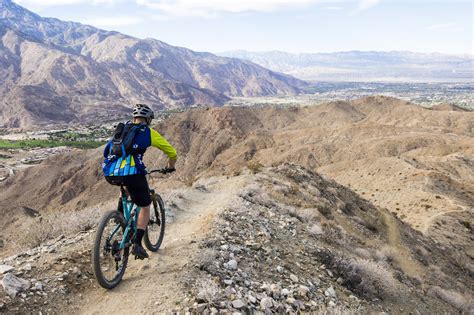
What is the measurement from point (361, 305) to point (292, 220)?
5.02 meters

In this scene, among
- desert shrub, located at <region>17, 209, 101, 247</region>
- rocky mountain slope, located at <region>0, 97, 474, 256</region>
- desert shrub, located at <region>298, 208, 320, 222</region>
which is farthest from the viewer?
rocky mountain slope, located at <region>0, 97, 474, 256</region>

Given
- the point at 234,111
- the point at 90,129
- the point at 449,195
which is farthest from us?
the point at 90,129

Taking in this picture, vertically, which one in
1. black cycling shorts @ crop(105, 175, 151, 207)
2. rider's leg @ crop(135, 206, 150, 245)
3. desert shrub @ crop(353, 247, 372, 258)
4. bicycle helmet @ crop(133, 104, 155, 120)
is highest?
bicycle helmet @ crop(133, 104, 155, 120)

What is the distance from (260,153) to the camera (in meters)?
72.8

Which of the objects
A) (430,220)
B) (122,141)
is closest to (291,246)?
(122,141)

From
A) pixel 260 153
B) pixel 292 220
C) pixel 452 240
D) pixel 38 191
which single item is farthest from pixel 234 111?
pixel 292 220

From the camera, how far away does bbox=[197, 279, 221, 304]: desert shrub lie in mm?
6254

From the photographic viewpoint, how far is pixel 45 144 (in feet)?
406

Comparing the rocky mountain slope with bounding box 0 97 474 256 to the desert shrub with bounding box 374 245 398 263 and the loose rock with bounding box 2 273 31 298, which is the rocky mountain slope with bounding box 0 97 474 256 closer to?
the desert shrub with bounding box 374 245 398 263

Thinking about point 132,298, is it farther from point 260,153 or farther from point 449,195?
point 260,153

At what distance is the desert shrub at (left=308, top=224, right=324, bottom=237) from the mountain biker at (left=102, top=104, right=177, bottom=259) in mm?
6712

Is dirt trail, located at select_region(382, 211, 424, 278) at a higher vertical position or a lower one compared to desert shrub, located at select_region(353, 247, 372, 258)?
lower

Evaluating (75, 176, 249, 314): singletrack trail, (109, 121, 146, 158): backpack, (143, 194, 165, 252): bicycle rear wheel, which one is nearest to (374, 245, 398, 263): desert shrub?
(75, 176, 249, 314): singletrack trail

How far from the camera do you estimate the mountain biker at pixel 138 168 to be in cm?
663
